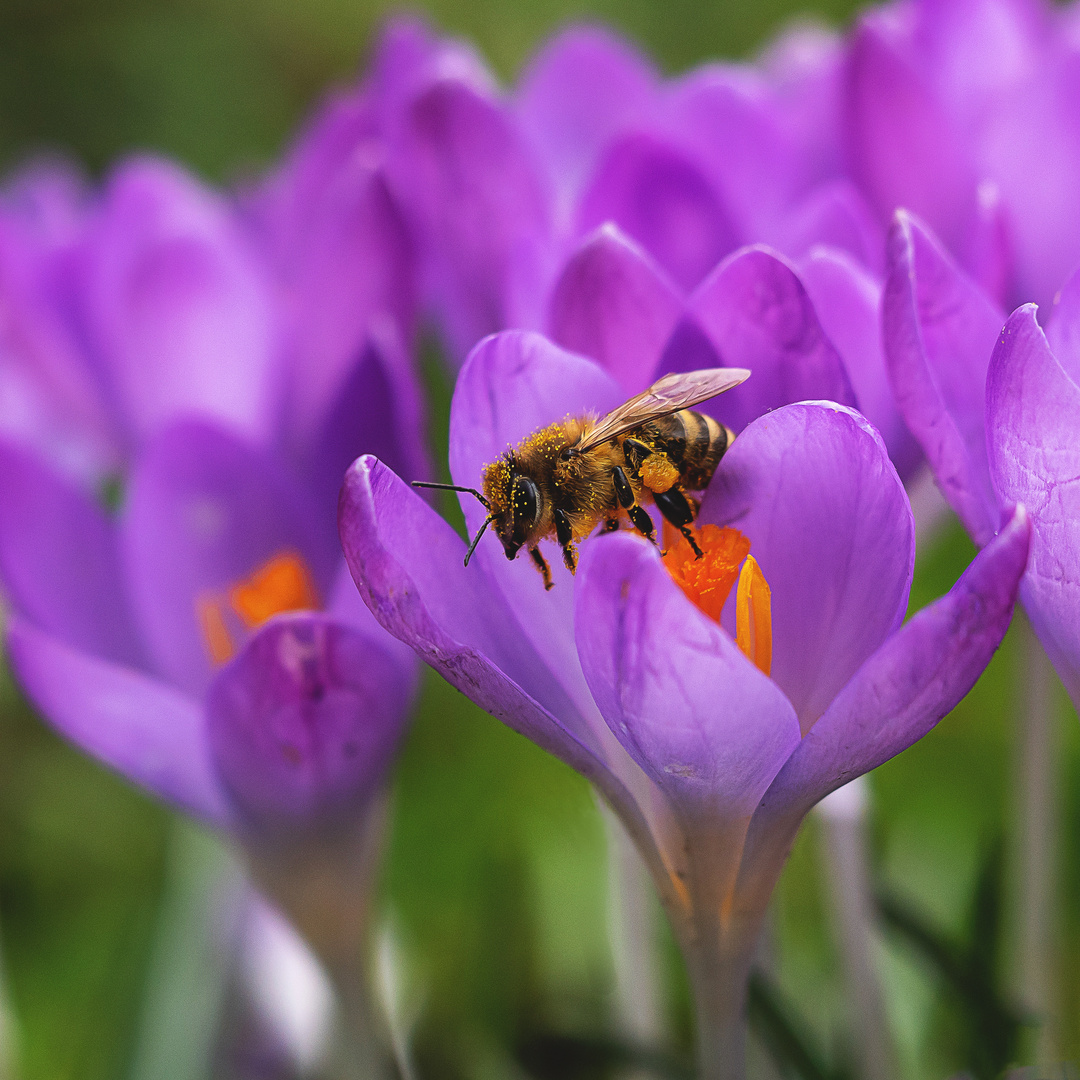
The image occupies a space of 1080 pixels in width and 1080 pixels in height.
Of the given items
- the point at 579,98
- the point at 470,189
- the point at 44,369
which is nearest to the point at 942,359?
the point at 470,189

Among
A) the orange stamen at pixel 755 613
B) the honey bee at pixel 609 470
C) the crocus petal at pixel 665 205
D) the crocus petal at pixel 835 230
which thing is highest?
the crocus petal at pixel 665 205

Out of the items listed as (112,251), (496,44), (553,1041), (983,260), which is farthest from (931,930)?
(496,44)

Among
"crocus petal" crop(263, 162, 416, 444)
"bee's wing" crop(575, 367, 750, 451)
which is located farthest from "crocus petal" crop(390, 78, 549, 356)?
"bee's wing" crop(575, 367, 750, 451)

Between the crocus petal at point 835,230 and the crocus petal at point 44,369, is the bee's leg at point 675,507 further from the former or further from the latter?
the crocus petal at point 44,369

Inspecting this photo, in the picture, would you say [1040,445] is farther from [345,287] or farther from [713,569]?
[345,287]

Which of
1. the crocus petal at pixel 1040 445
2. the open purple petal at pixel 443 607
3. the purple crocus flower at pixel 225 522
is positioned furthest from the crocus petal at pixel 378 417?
the crocus petal at pixel 1040 445

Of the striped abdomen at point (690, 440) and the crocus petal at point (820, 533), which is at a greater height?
the striped abdomen at point (690, 440)

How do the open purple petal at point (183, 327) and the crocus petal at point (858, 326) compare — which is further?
the open purple petal at point (183, 327)

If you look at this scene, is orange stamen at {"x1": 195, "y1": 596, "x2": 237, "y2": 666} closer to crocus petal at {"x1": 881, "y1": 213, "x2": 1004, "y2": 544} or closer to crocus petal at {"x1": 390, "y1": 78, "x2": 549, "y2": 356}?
crocus petal at {"x1": 390, "y1": 78, "x2": 549, "y2": 356}

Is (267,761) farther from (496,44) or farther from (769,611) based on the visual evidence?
(496,44)
